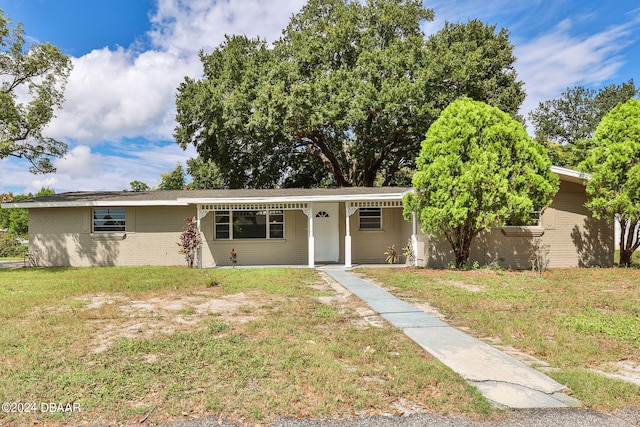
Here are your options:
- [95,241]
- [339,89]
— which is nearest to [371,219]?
[339,89]

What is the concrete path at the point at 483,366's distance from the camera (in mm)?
3309

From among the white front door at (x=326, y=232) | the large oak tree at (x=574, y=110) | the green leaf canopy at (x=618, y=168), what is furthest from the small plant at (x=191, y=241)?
the large oak tree at (x=574, y=110)

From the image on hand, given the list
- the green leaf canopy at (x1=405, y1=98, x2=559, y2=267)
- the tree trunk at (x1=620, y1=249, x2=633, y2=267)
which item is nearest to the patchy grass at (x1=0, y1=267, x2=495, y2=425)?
the green leaf canopy at (x1=405, y1=98, x2=559, y2=267)

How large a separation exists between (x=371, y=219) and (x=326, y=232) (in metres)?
1.84

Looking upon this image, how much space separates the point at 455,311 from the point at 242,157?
18.5m

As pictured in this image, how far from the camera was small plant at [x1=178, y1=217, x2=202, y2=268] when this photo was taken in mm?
12891

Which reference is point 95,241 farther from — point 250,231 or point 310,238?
point 310,238

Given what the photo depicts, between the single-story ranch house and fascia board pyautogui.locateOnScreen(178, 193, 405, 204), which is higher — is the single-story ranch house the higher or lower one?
the lower one

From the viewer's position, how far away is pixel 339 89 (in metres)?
18.3

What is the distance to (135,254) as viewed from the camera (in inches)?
553

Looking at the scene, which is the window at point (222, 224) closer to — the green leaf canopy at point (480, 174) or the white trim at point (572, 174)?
the green leaf canopy at point (480, 174)

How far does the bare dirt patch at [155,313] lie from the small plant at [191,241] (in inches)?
188

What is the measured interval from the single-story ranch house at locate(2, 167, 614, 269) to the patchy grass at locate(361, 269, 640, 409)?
181cm

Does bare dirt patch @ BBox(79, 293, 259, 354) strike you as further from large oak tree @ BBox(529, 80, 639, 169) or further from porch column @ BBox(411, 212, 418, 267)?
large oak tree @ BBox(529, 80, 639, 169)
